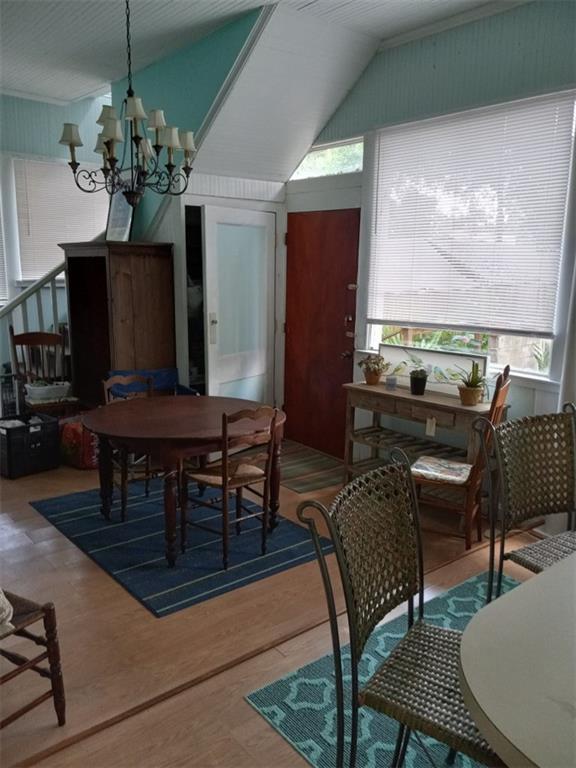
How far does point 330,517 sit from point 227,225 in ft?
12.0

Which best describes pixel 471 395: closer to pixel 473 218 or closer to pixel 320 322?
pixel 473 218

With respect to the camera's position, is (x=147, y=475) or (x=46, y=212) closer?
(x=147, y=475)

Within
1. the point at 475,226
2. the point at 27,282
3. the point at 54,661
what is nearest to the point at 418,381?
the point at 475,226

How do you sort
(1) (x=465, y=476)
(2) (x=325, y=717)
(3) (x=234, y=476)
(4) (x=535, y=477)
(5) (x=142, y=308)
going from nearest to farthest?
(2) (x=325, y=717)
(4) (x=535, y=477)
(3) (x=234, y=476)
(1) (x=465, y=476)
(5) (x=142, y=308)

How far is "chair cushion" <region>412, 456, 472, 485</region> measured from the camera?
10.4ft

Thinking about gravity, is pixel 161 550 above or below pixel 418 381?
below

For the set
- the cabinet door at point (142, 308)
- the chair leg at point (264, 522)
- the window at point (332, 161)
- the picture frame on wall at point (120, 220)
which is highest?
the window at point (332, 161)

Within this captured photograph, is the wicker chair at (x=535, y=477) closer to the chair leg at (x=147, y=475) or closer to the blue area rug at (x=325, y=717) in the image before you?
the blue area rug at (x=325, y=717)

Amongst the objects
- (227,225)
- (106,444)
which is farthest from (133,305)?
(106,444)

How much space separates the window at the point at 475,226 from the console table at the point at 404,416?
0.49 m

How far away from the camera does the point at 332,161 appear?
15.0ft

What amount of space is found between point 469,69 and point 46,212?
436 cm

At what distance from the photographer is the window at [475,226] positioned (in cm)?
326

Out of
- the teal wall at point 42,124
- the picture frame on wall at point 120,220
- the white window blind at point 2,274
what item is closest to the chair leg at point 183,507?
the picture frame on wall at point 120,220
